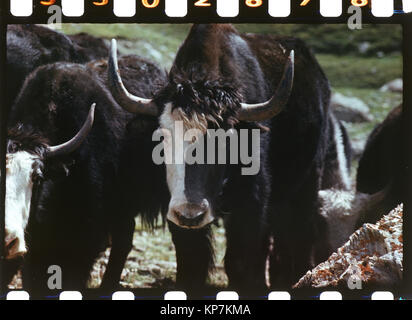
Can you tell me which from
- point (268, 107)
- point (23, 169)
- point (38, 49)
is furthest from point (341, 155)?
point (23, 169)

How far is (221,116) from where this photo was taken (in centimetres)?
589

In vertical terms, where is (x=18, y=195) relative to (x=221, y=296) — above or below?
above

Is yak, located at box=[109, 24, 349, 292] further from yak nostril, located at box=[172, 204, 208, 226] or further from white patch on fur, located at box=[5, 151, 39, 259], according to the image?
white patch on fur, located at box=[5, 151, 39, 259]

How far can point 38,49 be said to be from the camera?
7.41 m

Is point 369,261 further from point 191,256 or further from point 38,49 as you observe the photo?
point 38,49

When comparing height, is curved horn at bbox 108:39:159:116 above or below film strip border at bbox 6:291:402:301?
above

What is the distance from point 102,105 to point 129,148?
0.39 metres

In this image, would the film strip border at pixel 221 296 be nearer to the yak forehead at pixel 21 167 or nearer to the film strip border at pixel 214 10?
the film strip border at pixel 214 10

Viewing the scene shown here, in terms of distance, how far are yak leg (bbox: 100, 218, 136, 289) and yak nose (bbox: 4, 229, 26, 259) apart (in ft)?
3.64

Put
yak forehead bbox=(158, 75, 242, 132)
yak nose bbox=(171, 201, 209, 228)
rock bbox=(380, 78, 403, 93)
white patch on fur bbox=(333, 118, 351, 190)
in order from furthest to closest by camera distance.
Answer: white patch on fur bbox=(333, 118, 351, 190) < rock bbox=(380, 78, 403, 93) < yak forehead bbox=(158, 75, 242, 132) < yak nose bbox=(171, 201, 209, 228)

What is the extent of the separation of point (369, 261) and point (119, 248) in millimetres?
2168

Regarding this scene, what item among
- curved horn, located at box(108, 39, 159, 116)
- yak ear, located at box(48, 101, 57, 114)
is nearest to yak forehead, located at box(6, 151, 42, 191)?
yak ear, located at box(48, 101, 57, 114)

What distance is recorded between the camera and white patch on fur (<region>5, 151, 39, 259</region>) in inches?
226
